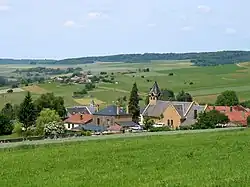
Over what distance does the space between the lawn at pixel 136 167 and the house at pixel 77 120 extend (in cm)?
6503

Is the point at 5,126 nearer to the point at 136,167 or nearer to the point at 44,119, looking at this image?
the point at 44,119

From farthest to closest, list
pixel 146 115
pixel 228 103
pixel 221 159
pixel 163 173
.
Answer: pixel 228 103 → pixel 146 115 → pixel 221 159 → pixel 163 173

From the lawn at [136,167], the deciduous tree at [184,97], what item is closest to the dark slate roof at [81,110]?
the deciduous tree at [184,97]

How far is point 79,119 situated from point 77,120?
714mm

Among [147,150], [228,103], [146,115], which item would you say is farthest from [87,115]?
[147,150]

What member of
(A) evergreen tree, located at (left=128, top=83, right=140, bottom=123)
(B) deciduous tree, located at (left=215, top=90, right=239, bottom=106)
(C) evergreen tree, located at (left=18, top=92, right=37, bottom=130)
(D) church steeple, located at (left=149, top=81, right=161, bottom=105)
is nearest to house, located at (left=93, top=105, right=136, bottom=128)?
(A) evergreen tree, located at (left=128, top=83, right=140, bottom=123)

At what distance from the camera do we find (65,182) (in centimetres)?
1831

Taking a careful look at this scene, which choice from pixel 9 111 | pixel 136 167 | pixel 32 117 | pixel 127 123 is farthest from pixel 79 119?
pixel 136 167

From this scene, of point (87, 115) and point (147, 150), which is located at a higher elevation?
point (147, 150)

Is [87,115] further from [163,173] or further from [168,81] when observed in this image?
[163,173]

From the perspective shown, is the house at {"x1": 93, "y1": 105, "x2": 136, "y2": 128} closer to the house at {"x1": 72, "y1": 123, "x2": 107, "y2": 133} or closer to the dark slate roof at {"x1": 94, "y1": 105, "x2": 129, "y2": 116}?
the dark slate roof at {"x1": 94, "y1": 105, "x2": 129, "y2": 116}

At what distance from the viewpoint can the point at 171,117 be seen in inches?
3684

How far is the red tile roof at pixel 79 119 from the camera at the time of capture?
97.2m

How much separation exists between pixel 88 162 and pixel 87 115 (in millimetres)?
76759
